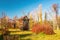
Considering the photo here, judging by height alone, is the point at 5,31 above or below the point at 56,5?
below

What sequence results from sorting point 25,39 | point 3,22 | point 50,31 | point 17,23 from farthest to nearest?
point 17,23
point 3,22
point 50,31
point 25,39

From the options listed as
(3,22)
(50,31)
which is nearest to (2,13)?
(3,22)

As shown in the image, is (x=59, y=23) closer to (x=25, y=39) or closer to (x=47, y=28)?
(x=47, y=28)

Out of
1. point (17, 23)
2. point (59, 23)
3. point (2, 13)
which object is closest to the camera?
point (2, 13)

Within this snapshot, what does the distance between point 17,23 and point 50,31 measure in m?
10.1

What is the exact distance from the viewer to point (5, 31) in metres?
12.6

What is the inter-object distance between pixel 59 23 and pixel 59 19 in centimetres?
90

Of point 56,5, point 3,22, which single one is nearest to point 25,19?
point 3,22

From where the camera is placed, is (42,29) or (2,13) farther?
(2,13)

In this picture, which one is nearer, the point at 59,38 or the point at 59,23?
the point at 59,38

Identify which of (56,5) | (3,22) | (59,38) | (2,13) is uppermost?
(56,5)

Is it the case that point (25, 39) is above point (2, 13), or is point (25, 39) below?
below

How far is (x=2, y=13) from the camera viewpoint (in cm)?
1586

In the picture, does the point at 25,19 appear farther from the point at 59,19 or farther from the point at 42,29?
the point at 59,19
